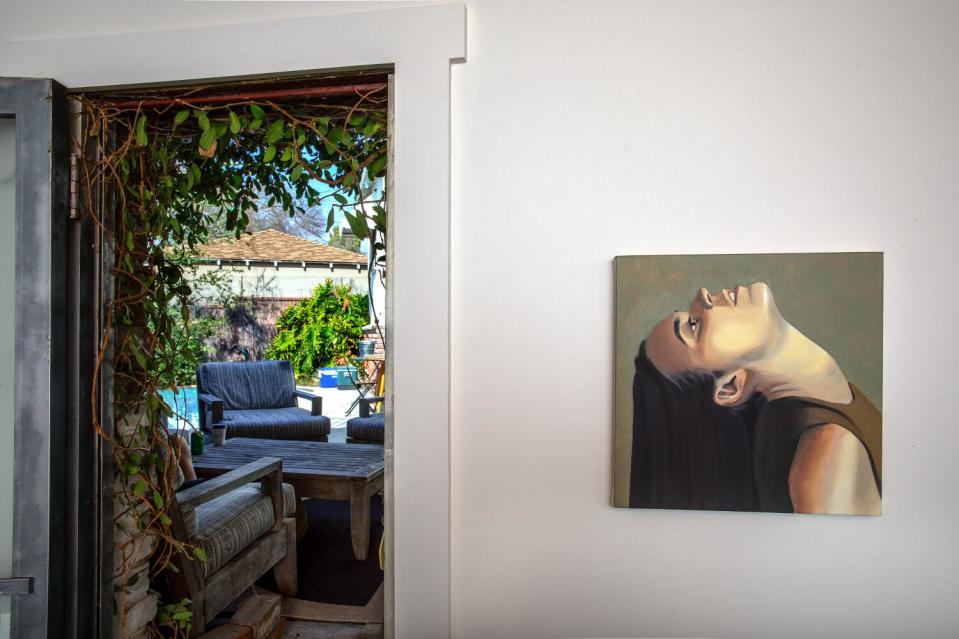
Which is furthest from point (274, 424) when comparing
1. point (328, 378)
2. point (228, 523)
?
point (328, 378)

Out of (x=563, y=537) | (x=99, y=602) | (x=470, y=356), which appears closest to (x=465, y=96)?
(x=470, y=356)

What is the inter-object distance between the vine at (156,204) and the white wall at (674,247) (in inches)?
14.1

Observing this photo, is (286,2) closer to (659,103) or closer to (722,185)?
(659,103)

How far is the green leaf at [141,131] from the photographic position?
172 centimetres

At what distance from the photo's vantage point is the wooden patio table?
12.1ft

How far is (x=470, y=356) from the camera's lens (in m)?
1.52

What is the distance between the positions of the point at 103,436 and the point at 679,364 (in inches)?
60.4

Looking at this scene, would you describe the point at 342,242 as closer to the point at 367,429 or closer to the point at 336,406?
the point at 336,406

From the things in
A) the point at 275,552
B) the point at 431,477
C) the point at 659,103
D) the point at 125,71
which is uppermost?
the point at 125,71

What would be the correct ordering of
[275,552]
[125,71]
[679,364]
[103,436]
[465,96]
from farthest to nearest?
[275,552] → [103,436] → [125,71] → [465,96] → [679,364]

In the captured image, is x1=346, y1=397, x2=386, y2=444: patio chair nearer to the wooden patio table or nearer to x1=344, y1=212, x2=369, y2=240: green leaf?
the wooden patio table

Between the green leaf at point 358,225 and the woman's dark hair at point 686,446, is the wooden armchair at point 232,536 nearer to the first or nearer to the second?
the green leaf at point 358,225

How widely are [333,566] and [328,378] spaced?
268 inches

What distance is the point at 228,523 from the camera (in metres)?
2.71
